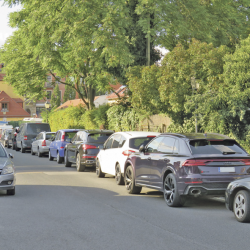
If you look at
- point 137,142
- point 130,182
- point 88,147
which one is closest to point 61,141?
point 88,147

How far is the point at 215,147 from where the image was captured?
33.7 feet

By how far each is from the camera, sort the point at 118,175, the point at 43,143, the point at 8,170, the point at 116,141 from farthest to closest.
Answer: the point at 43,143 < the point at 116,141 < the point at 118,175 < the point at 8,170

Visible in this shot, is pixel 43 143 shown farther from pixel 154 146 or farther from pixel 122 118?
pixel 154 146

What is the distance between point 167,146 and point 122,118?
1962 cm

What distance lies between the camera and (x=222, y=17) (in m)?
30.5

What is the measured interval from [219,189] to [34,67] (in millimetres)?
27702

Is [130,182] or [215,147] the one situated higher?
[215,147]

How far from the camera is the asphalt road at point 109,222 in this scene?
6.70 meters

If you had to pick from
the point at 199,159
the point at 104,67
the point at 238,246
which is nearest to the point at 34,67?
the point at 104,67

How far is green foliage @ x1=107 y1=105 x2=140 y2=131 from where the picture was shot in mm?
29136

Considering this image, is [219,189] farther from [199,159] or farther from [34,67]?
[34,67]

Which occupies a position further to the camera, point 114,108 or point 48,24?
point 114,108

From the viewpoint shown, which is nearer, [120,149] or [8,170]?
[8,170]

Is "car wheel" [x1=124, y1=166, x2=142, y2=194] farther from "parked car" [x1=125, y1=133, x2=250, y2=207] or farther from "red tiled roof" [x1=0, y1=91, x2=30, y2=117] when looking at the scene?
"red tiled roof" [x1=0, y1=91, x2=30, y2=117]
